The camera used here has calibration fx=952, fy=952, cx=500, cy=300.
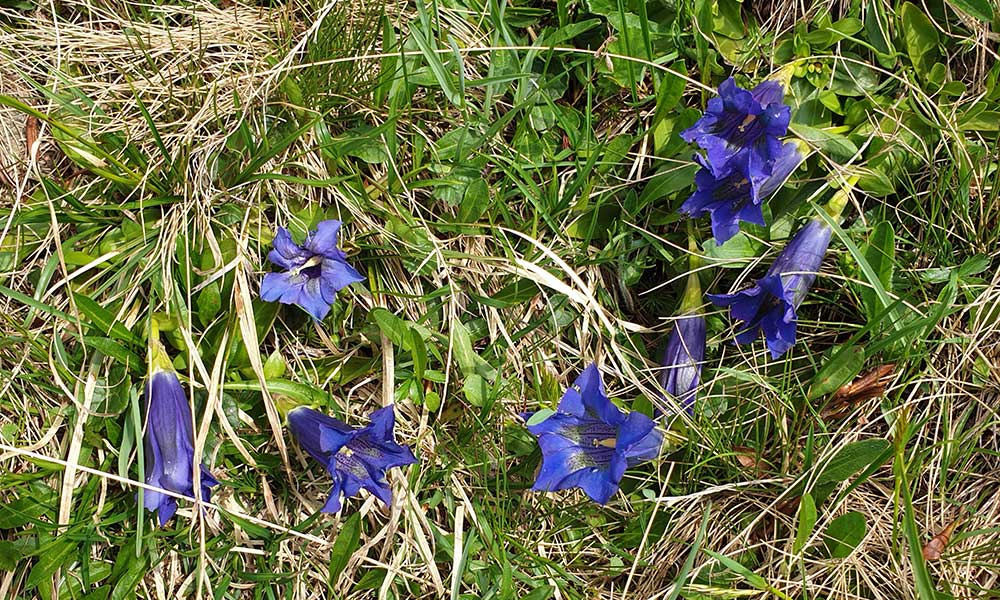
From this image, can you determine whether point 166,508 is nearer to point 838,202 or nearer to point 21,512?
point 21,512

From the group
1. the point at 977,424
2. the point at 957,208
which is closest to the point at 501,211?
the point at 957,208

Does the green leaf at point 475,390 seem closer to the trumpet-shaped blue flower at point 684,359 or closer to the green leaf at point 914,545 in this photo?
the trumpet-shaped blue flower at point 684,359

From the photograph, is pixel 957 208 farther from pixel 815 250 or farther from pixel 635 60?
pixel 635 60

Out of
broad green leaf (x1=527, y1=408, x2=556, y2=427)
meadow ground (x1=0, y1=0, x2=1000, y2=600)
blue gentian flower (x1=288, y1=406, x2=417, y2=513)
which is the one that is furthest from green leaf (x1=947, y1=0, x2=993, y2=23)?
blue gentian flower (x1=288, y1=406, x2=417, y2=513)

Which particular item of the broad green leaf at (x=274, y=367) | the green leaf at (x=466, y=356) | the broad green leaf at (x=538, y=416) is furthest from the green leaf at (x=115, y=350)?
the broad green leaf at (x=538, y=416)

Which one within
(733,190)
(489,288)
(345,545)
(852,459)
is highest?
(733,190)

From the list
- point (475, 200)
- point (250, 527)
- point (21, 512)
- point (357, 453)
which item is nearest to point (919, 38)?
point (475, 200)
